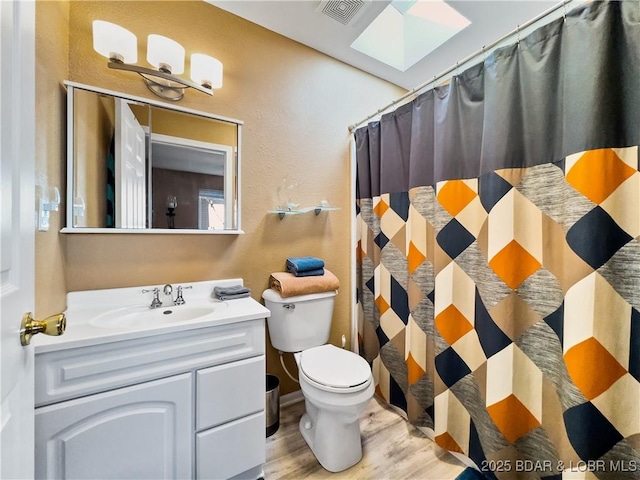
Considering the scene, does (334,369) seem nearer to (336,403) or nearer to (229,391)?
(336,403)

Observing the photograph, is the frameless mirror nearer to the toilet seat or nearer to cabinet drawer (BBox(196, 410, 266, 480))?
the toilet seat

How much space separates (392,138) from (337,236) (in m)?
0.77

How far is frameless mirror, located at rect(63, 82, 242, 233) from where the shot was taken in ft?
4.02

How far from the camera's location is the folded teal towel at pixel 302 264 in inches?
65.6

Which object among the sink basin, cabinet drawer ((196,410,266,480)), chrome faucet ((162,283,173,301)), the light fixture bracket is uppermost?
the light fixture bracket

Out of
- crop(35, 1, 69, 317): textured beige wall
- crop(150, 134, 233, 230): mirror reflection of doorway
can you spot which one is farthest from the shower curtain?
crop(35, 1, 69, 317): textured beige wall

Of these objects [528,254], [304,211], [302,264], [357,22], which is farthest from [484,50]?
[302,264]

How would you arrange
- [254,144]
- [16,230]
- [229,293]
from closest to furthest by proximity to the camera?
[16,230], [229,293], [254,144]

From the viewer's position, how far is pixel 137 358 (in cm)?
99

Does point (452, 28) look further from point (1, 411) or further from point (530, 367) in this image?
point (1, 411)

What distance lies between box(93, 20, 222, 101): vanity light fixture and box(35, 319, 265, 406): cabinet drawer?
1259mm

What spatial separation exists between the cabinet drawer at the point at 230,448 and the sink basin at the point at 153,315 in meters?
0.50

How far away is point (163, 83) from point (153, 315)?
3.95 feet

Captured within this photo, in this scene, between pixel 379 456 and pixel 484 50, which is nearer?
pixel 484 50
